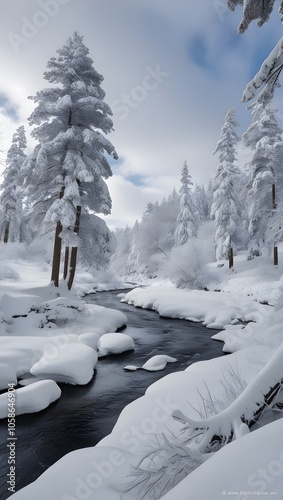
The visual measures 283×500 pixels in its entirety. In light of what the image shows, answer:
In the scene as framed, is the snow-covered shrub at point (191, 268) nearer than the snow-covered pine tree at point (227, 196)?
Yes

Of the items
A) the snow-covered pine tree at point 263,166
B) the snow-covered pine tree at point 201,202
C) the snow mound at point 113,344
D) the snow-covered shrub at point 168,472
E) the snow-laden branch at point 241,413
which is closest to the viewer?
the snow-covered shrub at point 168,472

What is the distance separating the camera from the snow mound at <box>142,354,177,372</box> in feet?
26.7

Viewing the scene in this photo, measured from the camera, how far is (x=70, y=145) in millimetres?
13508

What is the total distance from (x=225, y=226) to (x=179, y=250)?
5.00 m

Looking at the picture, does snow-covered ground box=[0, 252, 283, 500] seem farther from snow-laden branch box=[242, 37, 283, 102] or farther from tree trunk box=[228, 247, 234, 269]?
tree trunk box=[228, 247, 234, 269]

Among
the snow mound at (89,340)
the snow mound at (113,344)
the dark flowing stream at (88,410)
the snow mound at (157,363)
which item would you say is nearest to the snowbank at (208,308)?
the dark flowing stream at (88,410)

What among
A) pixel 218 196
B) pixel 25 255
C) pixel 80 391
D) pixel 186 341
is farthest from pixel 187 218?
pixel 80 391

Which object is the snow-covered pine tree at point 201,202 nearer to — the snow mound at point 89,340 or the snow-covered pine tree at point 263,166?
the snow-covered pine tree at point 263,166

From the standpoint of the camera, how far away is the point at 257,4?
484cm

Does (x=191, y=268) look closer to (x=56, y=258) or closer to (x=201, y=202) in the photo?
(x=56, y=258)

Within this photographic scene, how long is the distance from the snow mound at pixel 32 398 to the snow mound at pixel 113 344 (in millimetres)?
3122

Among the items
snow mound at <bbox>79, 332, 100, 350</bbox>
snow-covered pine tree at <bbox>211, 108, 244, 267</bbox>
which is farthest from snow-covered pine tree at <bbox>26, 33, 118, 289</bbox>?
snow-covered pine tree at <bbox>211, 108, 244, 267</bbox>

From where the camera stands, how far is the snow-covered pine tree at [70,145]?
12398 millimetres

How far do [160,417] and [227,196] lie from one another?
24352mm
